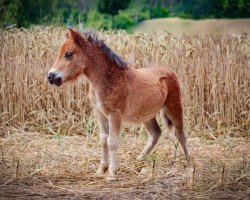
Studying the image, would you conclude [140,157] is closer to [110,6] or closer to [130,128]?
[130,128]

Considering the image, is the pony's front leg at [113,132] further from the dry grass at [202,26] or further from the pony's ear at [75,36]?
the dry grass at [202,26]

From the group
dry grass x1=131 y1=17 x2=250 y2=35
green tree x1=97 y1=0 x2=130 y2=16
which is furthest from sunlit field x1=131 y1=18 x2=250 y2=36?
green tree x1=97 y1=0 x2=130 y2=16

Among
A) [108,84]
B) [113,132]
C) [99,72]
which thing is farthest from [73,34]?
[113,132]

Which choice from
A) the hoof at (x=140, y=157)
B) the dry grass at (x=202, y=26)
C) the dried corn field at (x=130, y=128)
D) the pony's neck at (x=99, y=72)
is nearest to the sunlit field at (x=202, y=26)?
the dry grass at (x=202, y=26)

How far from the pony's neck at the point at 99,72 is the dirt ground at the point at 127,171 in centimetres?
119

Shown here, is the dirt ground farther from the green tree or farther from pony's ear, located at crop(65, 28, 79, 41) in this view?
the green tree

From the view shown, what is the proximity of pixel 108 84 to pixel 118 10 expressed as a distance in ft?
53.4

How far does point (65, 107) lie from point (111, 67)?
358 centimetres

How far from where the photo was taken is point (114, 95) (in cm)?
681

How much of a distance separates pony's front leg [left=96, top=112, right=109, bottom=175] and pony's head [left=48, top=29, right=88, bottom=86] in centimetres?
72

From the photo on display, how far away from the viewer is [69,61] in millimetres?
6637

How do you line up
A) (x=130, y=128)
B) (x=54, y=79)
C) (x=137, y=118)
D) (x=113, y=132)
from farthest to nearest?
(x=130, y=128) < (x=137, y=118) < (x=113, y=132) < (x=54, y=79)

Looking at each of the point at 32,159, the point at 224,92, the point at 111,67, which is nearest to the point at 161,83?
the point at 111,67

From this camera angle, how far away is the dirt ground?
618 cm
